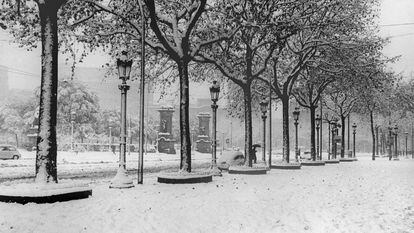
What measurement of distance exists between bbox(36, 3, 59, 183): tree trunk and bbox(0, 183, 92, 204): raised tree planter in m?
0.51

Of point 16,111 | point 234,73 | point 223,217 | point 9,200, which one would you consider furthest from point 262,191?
point 16,111

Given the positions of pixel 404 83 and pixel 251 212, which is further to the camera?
pixel 404 83

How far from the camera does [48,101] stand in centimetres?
1241

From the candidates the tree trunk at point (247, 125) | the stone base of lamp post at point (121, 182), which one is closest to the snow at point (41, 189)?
the stone base of lamp post at point (121, 182)

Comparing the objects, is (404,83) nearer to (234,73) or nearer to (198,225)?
(234,73)

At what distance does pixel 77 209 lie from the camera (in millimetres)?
10164

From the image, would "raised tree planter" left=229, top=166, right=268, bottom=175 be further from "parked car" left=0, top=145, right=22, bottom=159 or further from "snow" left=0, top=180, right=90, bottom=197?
"parked car" left=0, top=145, right=22, bottom=159

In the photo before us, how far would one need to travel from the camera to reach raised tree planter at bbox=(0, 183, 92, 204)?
1089 centimetres

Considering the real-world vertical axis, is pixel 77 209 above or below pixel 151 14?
below

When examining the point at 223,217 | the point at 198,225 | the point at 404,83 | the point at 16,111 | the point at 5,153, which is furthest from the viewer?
the point at 404,83

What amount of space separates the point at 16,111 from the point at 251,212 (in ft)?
181

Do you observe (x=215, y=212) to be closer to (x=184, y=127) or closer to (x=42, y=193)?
(x=42, y=193)

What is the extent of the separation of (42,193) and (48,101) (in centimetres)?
252

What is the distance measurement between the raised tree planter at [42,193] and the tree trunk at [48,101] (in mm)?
508
